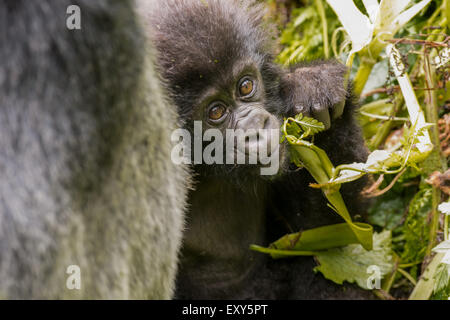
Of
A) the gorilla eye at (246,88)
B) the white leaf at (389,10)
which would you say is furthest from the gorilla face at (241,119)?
the white leaf at (389,10)

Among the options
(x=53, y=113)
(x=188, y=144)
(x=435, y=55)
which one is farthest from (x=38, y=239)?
(x=435, y=55)

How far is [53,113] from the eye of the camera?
1.07m

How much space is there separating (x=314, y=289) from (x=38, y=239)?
1.57 m

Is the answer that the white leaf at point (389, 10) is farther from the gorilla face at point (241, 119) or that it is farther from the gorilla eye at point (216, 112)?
the gorilla eye at point (216, 112)

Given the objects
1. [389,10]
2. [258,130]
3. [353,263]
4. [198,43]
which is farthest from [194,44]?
[353,263]

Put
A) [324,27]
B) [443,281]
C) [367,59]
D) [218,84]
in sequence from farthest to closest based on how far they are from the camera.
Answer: [324,27], [367,59], [218,84], [443,281]

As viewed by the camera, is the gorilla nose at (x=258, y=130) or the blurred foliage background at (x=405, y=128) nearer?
the gorilla nose at (x=258, y=130)

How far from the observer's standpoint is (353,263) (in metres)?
2.37

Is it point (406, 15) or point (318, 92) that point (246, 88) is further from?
point (406, 15)

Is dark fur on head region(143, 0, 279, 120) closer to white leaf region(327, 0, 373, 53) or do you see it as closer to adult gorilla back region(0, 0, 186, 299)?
white leaf region(327, 0, 373, 53)

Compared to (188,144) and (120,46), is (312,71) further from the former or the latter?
(120,46)

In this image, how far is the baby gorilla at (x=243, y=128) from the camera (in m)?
1.98

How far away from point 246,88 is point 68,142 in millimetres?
1110

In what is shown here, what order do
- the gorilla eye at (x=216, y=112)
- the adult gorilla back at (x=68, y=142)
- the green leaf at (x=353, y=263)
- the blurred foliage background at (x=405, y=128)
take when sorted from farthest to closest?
the green leaf at (x=353, y=263)
the blurred foliage background at (x=405, y=128)
the gorilla eye at (x=216, y=112)
the adult gorilla back at (x=68, y=142)
